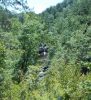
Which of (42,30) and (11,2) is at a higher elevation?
(11,2)

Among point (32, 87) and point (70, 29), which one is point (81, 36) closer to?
point (70, 29)

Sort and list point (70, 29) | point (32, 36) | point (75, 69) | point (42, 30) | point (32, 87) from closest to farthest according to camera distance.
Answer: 1. point (75, 69)
2. point (32, 87)
3. point (32, 36)
4. point (42, 30)
5. point (70, 29)

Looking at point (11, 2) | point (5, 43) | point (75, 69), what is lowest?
point (75, 69)

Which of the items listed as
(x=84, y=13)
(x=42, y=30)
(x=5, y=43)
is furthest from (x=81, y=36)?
(x=5, y=43)

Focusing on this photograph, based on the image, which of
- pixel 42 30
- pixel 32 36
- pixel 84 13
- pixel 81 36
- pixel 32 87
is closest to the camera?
pixel 32 87

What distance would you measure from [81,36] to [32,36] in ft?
54.5

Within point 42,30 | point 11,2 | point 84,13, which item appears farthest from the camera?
point 84,13

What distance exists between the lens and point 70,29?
8075cm

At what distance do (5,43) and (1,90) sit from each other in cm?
1166

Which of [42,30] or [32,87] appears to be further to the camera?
[42,30]

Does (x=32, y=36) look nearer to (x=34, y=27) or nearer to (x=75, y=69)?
(x=34, y=27)

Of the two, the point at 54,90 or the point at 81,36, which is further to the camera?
the point at 81,36

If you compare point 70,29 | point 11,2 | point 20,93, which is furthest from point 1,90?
point 70,29

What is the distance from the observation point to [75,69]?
1727cm
